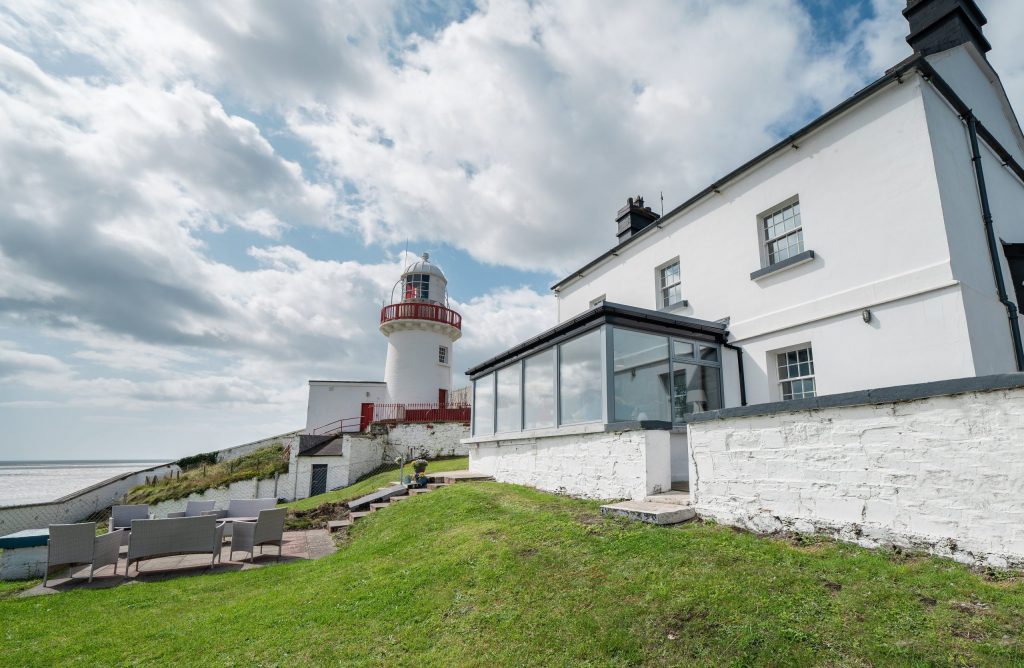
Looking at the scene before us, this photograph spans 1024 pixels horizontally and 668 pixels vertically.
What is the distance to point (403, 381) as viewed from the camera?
94.3 ft

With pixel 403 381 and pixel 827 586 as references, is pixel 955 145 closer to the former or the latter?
pixel 827 586

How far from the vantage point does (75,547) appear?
7.64m

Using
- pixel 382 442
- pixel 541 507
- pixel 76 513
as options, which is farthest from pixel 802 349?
pixel 76 513

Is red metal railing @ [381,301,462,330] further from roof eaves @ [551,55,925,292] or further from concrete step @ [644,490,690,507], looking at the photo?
concrete step @ [644,490,690,507]

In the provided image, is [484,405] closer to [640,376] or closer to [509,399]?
[509,399]

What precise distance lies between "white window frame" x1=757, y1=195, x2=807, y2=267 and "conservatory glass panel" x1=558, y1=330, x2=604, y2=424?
440 cm

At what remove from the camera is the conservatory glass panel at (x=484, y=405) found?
44.8 ft

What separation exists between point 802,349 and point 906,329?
1.92 m

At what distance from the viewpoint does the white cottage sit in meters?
7.94

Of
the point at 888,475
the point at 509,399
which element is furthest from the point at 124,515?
the point at 888,475

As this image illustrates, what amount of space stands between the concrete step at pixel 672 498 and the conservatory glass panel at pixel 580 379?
5.87 ft

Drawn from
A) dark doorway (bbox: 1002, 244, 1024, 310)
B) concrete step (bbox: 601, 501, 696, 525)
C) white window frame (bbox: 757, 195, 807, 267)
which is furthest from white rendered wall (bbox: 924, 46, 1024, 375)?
concrete step (bbox: 601, 501, 696, 525)

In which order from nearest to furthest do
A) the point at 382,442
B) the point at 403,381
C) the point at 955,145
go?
the point at 955,145 < the point at 382,442 < the point at 403,381

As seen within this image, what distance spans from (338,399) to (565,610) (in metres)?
29.5
